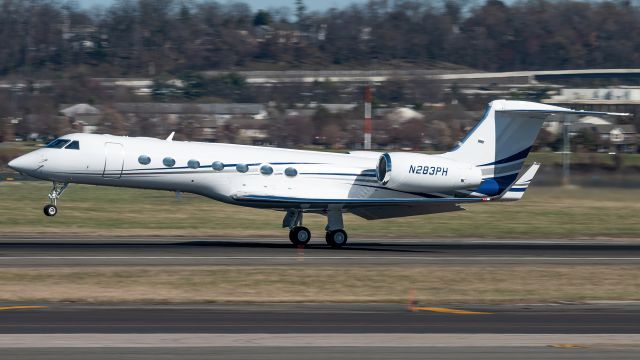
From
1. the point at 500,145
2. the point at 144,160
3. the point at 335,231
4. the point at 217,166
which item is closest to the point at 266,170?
the point at 217,166

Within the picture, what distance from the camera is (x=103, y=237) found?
30984 millimetres

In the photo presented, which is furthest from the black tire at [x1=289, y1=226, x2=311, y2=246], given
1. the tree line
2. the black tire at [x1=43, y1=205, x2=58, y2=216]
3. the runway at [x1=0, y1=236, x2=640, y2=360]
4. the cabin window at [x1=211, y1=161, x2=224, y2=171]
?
the tree line

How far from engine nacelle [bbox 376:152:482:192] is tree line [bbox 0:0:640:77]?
3710 inches

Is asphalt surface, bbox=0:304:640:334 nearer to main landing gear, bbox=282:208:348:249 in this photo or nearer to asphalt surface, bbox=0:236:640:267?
asphalt surface, bbox=0:236:640:267

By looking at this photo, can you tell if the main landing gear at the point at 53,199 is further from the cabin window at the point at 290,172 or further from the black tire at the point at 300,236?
the black tire at the point at 300,236

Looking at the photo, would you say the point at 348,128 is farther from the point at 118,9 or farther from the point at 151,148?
the point at 118,9

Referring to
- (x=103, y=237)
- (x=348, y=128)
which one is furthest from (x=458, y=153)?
(x=348, y=128)

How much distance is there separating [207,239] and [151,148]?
14.6 ft

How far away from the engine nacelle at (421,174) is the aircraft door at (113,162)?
7.47m

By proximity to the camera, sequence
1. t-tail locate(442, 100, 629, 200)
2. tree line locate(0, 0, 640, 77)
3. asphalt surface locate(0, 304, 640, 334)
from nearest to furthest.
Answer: asphalt surface locate(0, 304, 640, 334), t-tail locate(442, 100, 629, 200), tree line locate(0, 0, 640, 77)

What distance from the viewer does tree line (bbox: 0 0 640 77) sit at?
418 ft

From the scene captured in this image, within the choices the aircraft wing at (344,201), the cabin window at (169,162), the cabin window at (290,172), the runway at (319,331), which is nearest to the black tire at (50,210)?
the cabin window at (169,162)

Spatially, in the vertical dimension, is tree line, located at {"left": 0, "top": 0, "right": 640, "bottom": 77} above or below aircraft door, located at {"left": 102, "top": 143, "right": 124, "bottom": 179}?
above

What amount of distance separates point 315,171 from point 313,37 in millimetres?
114061
